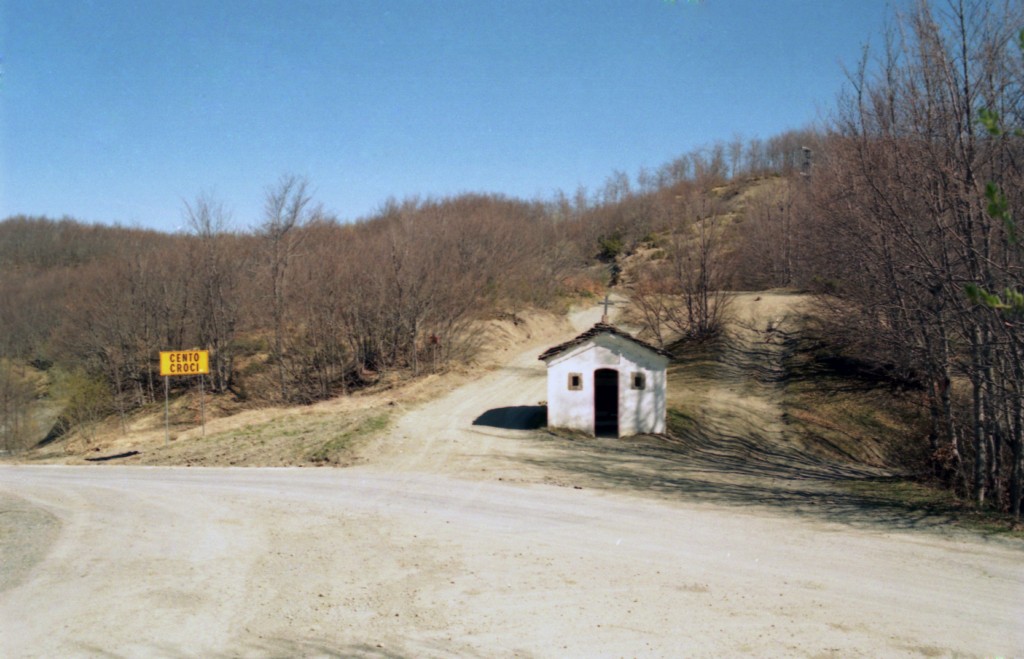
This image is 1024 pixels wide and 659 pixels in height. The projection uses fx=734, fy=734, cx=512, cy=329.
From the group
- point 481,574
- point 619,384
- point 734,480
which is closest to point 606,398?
point 619,384

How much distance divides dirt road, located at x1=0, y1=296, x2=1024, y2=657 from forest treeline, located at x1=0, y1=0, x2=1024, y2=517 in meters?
4.73

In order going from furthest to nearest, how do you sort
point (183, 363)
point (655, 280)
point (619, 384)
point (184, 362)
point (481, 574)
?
1. point (655, 280)
2. point (184, 362)
3. point (183, 363)
4. point (619, 384)
5. point (481, 574)

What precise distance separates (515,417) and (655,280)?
996 inches

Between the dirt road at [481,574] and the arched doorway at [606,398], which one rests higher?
the arched doorway at [606,398]

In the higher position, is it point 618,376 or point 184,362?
point 184,362

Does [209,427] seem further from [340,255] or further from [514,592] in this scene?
[514,592]

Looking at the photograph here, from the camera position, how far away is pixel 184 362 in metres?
29.8

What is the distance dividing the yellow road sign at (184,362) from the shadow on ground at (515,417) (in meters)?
11.0

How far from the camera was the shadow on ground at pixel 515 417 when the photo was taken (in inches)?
1104


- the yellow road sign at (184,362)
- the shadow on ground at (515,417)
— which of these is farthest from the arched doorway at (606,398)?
the yellow road sign at (184,362)

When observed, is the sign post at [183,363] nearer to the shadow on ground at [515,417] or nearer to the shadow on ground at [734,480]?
the shadow on ground at [515,417]

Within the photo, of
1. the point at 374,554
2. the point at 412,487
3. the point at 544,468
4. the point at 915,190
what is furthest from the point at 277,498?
the point at 915,190

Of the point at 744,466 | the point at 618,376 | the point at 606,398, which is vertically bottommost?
the point at 744,466

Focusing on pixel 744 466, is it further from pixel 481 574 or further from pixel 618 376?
pixel 481 574
